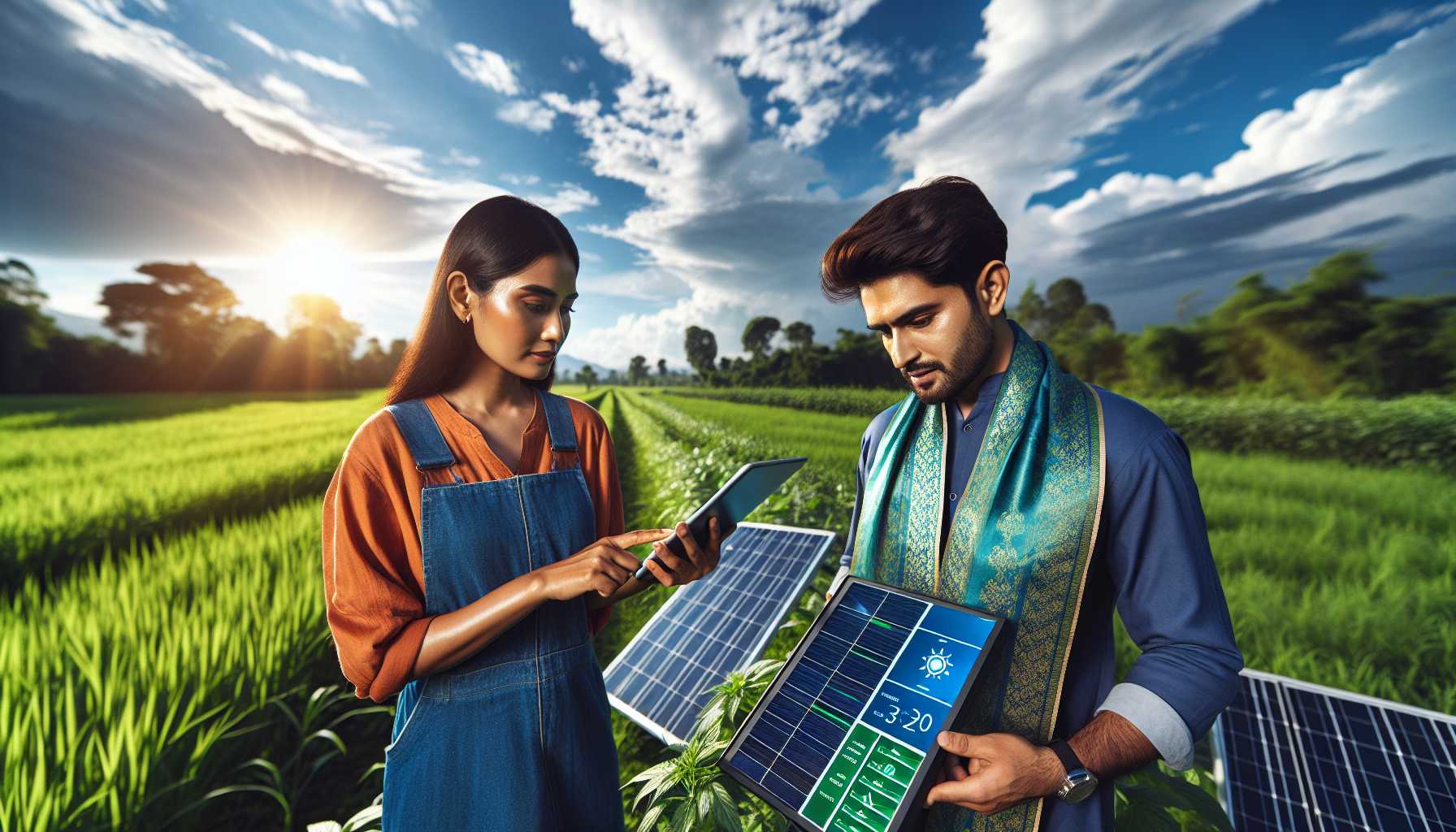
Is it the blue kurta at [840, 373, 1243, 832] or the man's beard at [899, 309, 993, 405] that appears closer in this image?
the blue kurta at [840, 373, 1243, 832]

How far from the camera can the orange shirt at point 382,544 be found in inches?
46.9

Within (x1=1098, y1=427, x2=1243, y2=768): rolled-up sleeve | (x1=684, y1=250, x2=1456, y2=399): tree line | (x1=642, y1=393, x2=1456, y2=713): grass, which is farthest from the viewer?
(x1=684, y1=250, x2=1456, y2=399): tree line

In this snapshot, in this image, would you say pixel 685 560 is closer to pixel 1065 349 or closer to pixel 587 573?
pixel 587 573

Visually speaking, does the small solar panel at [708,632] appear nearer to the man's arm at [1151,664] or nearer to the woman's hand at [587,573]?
the woman's hand at [587,573]

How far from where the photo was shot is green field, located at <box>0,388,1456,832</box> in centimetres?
244

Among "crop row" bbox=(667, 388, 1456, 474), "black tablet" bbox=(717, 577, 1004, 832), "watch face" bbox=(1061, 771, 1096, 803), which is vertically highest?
"black tablet" bbox=(717, 577, 1004, 832)

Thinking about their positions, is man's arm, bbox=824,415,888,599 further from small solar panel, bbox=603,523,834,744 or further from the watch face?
the watch face

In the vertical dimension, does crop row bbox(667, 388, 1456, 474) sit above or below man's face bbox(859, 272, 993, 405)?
below

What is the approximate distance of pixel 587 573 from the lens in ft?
4.08

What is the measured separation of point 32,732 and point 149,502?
606 cm

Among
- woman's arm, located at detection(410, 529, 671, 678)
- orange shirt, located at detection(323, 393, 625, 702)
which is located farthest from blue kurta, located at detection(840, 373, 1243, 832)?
orange shirt, located at detection(323, 393, 625, 702)

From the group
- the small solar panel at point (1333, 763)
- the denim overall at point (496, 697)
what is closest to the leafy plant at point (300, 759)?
the denim overall at point (496, 697)

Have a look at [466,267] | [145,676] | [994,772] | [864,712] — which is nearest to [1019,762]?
[994,772]

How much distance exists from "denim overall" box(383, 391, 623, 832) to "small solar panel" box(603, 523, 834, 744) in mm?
1034
